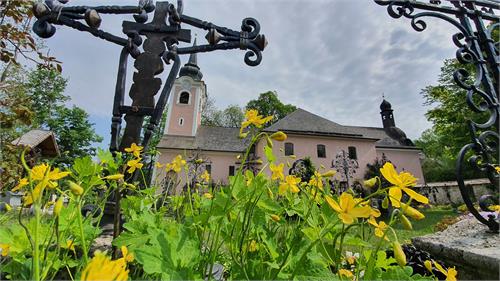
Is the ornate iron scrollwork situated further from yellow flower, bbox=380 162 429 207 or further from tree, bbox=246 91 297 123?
tree, bbox=246 91 297 123

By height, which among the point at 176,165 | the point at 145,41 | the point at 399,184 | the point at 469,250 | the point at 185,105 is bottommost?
the point at 469,250

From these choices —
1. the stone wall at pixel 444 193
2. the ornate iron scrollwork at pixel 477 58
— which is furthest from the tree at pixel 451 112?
the ornate iron scrollwork at pixel 477 58

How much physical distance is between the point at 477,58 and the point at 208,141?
22.5 meters

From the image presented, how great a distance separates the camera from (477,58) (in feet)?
5.69

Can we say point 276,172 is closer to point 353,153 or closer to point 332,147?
point 332,147

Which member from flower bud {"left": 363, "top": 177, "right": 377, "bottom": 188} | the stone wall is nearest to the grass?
flower bud {"left": 363, "top": 177, "right": 377, "bottom": 188}

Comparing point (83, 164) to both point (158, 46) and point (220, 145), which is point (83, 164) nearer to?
point (158, 46)

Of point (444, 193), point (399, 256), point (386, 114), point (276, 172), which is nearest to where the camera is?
point (399, 256)

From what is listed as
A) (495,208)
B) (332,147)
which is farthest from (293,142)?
(495,208)

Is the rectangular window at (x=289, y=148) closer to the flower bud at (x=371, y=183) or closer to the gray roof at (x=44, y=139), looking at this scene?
the gray roof at (x=44, y=139)

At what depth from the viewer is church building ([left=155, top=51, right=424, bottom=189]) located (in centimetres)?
2080

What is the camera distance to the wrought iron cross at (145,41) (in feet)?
4.30

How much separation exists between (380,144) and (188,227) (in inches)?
1113

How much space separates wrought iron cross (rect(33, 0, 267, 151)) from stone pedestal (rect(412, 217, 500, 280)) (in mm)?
1491
